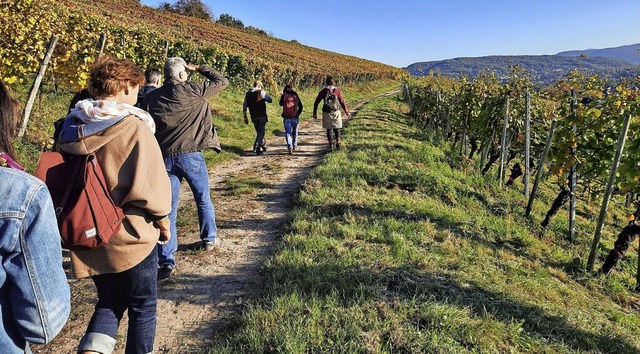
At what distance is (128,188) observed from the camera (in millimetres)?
2000

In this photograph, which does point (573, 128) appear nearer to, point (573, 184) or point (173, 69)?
point (573, 184)

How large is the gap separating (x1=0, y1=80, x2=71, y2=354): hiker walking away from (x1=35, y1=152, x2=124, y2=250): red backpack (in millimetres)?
464

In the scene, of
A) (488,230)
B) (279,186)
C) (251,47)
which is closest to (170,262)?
(279,186)

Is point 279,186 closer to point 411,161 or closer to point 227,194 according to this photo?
point 227,194

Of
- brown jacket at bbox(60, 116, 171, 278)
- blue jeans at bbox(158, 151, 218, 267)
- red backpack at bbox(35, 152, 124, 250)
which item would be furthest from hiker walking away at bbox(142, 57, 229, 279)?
red backpack at bbox(35, 152, 124, 250)

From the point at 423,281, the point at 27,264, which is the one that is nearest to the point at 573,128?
the point at 423,281

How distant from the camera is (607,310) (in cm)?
434

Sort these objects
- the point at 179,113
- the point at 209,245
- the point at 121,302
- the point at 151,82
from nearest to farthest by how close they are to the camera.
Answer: the point at 121,302 < the point at 179,113 < the point at 151,82 < the point at 209,245

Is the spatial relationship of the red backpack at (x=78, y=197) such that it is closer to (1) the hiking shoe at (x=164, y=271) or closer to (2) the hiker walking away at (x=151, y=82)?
(1) the hiking shoe at (x=164, y=271)

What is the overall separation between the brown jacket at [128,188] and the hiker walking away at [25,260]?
0.56m

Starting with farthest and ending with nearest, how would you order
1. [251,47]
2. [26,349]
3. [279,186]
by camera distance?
[251,47] → [279,186] → [26,349]

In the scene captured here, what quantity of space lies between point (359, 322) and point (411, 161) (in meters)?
6.36

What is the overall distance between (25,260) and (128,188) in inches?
31.0

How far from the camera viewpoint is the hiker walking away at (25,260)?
121 centimetres
